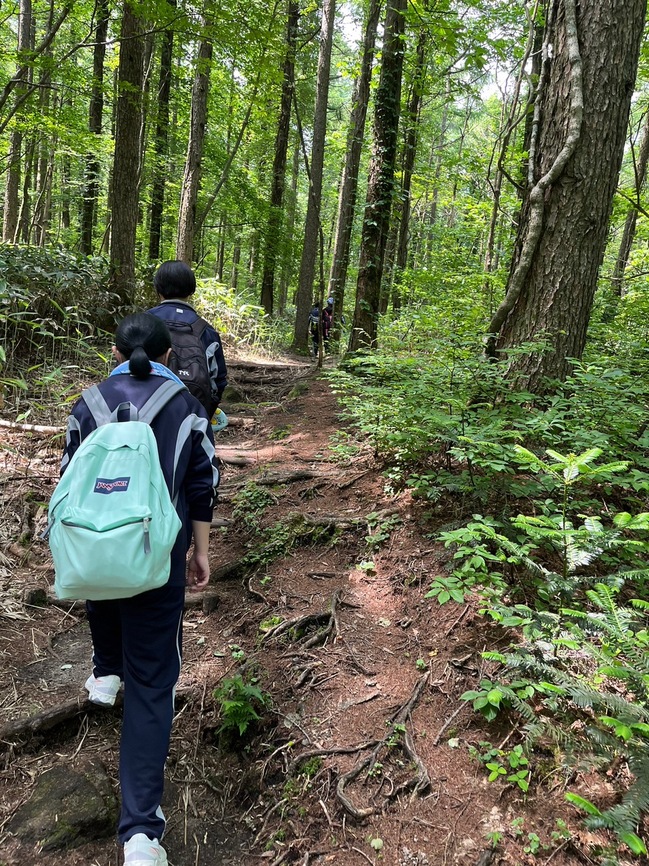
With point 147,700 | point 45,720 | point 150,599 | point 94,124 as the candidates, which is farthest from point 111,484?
point 94,124

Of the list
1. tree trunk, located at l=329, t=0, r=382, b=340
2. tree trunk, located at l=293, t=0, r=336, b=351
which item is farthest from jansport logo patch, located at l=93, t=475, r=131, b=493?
tree trunk, located at l=329, t=0, r=382, b=340

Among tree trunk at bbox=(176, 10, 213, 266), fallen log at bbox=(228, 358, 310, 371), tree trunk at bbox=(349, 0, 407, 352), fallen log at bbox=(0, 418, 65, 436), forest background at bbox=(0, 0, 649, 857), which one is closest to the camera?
forest background at bbox=(0, 0, 649, 857)

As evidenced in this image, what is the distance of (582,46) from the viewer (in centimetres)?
379

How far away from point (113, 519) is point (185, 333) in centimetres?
179

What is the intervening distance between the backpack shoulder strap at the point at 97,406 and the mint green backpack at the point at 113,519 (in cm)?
9

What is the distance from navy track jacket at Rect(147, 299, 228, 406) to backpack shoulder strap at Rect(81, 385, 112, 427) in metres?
1.24

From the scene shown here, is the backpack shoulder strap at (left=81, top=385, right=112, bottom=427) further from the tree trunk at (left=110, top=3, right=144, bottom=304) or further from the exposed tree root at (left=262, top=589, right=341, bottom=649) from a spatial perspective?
the tree trunk at (left=110, top=3, right=144, bottom=304)

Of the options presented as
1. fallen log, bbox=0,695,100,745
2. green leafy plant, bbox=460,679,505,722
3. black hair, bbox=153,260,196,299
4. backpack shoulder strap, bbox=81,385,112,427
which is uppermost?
black hair, bbox=153,260,196,299

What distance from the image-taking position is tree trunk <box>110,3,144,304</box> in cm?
758

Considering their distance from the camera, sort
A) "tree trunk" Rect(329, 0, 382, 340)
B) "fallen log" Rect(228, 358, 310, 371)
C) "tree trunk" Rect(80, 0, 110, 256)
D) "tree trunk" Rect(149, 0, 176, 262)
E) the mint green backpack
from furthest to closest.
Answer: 1. "tree trunk" Rect(149, 0, 176, 262)
2. "tree trunk" Rect(80, 0, 110, 256)
3. "tree trunk" Rect(329, 0, 382, 340)
4. "fallen log" Rect(228, 358, 310, 371)
5. the mint green backpack

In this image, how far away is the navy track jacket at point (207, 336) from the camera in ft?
10.7

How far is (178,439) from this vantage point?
80.9 inches

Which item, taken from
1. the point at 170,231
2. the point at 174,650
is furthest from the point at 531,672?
the point at 170,231

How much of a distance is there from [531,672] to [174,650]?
1521 mm
